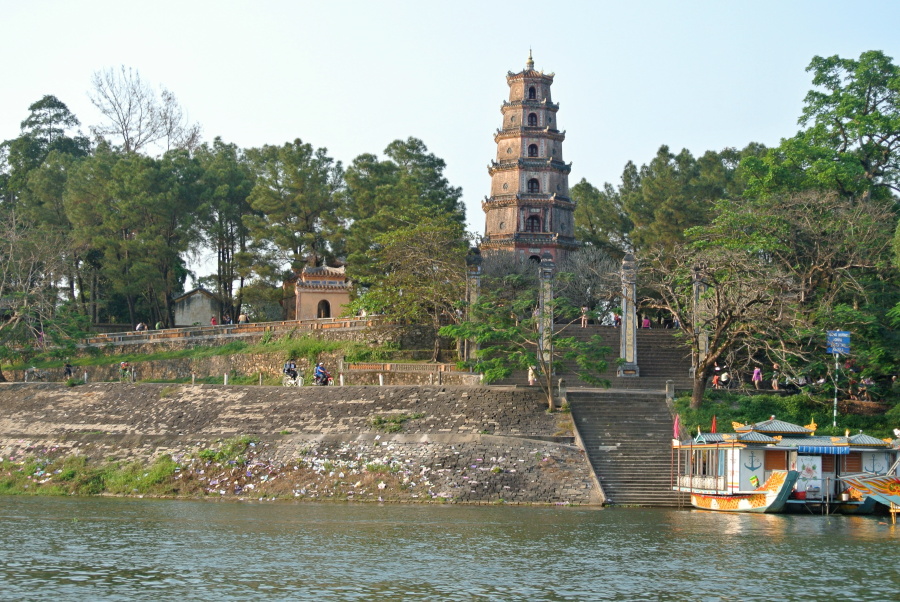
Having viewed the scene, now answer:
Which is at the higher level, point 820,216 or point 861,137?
point 861,137

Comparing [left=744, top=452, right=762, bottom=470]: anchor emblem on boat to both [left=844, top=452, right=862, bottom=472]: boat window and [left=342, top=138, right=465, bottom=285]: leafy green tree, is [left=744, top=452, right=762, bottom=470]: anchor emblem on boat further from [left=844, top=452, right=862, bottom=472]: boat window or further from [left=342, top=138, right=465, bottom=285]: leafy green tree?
[left=342, top=138, right=465, bottom=285]: leafy green tree

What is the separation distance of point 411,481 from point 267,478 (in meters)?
4.40

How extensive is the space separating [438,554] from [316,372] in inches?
758

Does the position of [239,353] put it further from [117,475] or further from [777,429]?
[777,429]

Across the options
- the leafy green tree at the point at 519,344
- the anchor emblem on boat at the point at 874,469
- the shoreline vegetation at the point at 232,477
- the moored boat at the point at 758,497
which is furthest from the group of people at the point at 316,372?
the anchor emblem on boat at the point at 874,469

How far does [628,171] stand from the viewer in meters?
67.2

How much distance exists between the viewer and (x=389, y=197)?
2094 inches

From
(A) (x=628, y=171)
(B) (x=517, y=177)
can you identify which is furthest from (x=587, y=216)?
(B) (x=517, y=177)

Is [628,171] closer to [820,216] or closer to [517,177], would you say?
[517,177]

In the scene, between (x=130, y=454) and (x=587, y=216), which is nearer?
(x=130, y=454)

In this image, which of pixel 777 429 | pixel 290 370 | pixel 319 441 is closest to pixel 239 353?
pixel 290 370

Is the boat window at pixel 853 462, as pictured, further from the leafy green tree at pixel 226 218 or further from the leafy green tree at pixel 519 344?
the leafy green tree at pixel 226 218

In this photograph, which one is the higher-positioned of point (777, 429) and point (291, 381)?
point (291, 381)

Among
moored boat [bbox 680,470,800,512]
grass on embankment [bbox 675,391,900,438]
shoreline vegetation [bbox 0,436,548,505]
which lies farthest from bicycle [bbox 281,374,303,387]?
moored boat [bbox 680,470,800,512]
